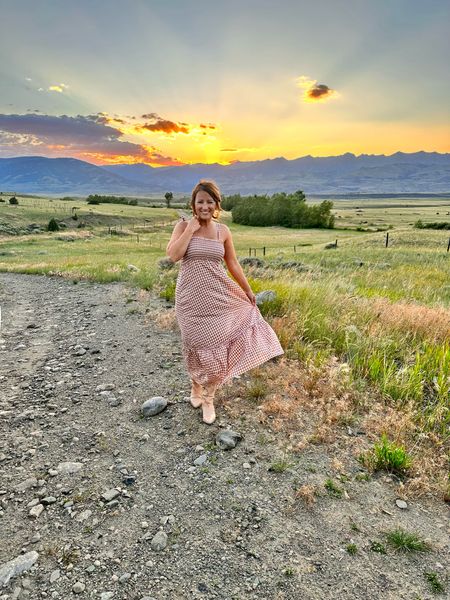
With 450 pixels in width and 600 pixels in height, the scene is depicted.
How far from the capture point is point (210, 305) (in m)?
4.96

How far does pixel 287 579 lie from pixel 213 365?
8.20 feet

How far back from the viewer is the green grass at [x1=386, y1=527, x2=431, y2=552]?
3357mm

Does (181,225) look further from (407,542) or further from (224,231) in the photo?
(407,542)

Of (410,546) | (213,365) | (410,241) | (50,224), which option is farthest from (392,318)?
(50,224)

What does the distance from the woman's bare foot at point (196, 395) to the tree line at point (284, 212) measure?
102432 millimetres

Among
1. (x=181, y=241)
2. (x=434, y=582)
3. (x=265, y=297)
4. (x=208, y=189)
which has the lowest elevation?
(x=434, y=582)

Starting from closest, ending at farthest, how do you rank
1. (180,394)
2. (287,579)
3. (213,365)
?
(287,579)
(213,365)
(180,394)

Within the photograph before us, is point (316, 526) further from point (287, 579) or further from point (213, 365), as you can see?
point (213, 365)

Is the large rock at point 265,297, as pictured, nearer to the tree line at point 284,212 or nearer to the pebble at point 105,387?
the pebble at point 105,387

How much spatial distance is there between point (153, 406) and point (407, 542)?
3495mm

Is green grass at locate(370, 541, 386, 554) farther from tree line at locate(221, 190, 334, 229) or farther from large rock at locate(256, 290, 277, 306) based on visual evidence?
tree line at locate(221, 190, 334, 229)

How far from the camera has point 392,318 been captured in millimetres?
8172

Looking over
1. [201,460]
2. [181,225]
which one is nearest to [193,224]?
[181,225]

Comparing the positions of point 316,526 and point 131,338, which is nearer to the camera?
point 316,526
